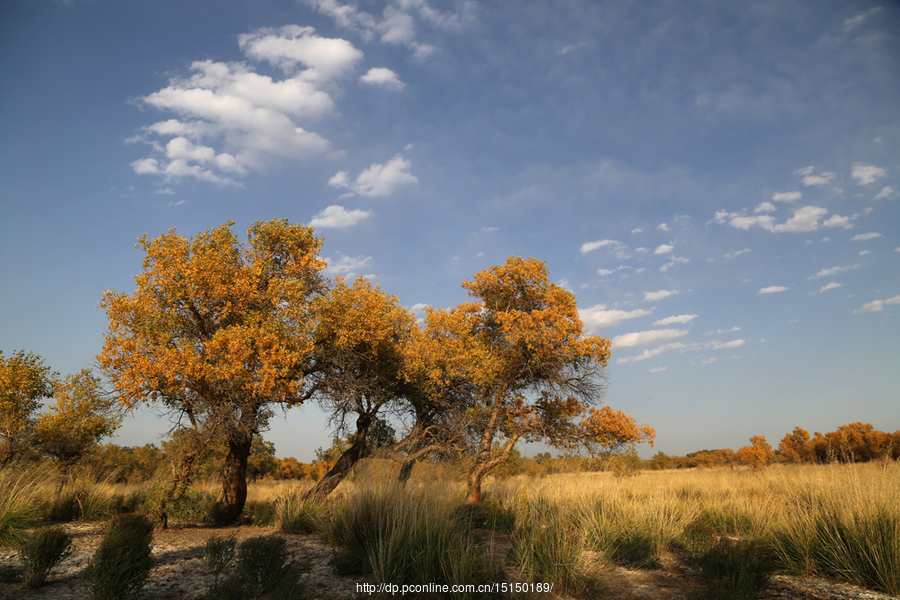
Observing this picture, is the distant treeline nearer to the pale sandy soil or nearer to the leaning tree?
the leaning tree

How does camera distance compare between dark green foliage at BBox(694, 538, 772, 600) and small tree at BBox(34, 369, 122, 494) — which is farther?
small tree at BBox(34, 369, 122, 494)

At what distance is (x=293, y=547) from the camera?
281 inches

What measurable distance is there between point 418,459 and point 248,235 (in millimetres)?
7430

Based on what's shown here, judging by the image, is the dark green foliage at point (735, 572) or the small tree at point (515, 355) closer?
the dark green foliage at point (735, 572)

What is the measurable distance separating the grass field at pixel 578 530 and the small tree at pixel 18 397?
172cm

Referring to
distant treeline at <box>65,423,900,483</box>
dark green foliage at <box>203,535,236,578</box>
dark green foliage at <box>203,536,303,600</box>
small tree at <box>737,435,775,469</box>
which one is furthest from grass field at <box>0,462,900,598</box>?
small tree at <box>737,435,775,469</box>

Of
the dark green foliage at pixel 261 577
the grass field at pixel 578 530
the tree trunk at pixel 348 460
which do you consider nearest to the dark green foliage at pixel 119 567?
the dark green foliage at pixel 261 577

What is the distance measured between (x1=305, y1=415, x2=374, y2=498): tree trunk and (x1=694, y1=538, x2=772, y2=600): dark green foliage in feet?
28.6

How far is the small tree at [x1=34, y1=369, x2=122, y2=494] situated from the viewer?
917 centimetres

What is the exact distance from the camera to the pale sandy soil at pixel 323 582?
4.73m

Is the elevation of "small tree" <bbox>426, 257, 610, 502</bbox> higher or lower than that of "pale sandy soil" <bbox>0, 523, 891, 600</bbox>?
higher

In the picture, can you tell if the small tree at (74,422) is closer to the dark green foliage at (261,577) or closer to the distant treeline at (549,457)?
the distant treeline at (549,457)

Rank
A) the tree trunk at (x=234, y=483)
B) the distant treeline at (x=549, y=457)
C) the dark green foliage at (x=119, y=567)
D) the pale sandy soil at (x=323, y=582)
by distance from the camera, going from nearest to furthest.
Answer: the dark green foliage at (x=119, y=567)
the pale sandy soil at (x=323, y=582)
the tree trunk at (x=234, y=483)
the distant treeline at (x=549, y=457)

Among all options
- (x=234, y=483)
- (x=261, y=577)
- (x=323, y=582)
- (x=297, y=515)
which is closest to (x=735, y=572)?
(x=323, y=582)
